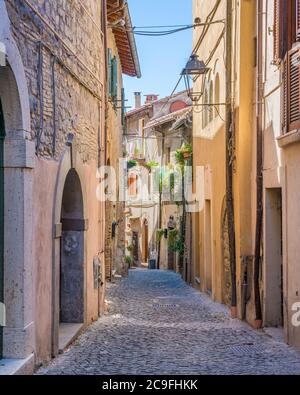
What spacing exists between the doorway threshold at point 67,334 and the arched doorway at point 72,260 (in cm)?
24

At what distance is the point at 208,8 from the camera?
52.9 feet

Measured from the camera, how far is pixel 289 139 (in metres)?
8.51

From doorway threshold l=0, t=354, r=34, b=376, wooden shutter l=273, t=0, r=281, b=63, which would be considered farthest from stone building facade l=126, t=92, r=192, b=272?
doorway threshold l=0, t=354, r=34, b=376

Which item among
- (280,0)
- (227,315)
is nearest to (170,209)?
(227,315)

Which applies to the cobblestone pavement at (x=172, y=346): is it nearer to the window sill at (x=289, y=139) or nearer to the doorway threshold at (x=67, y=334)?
the doorway threshold at (x=67, y=334)

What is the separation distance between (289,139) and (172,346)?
306 cm

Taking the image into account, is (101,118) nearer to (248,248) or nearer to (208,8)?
(248,248)

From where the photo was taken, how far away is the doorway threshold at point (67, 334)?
8.25 metres

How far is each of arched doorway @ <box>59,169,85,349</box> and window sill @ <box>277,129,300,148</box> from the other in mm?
3006

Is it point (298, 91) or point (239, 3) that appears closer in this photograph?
point (298, 91)

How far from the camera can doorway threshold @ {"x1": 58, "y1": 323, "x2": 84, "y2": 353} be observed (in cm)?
825

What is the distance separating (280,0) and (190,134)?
42.3 ft

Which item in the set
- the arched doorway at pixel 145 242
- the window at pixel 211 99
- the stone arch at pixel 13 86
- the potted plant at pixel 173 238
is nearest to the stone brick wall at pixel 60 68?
the stone arch at pixel 13 86

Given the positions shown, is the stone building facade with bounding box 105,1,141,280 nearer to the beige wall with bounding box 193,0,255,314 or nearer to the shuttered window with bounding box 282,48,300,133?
the beige wall with bounding box 193,0,255,314
